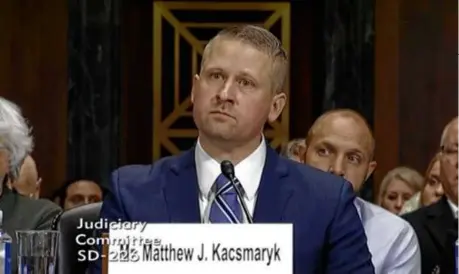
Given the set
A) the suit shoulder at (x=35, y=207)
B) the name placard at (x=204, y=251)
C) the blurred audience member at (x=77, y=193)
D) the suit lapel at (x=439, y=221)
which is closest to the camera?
the name placard at (x=204, y=251)

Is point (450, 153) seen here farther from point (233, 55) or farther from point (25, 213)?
point (233, 55)

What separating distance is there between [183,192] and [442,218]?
4.31 ft

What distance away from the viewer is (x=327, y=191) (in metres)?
2.09

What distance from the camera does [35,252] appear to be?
1928mm

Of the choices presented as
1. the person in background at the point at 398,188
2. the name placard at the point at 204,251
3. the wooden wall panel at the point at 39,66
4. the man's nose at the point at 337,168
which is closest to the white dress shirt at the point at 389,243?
the man's nose at the point at 337,168

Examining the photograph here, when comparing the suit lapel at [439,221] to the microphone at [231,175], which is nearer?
the microphone at [231,175]

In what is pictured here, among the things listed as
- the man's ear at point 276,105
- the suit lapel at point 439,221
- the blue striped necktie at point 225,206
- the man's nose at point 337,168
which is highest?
the man's ear at point 276,105

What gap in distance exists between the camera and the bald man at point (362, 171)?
2.63m

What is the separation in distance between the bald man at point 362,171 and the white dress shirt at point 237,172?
636 millimetres

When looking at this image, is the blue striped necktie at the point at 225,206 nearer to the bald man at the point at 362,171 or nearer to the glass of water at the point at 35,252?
the glass of water at the point at 35,252

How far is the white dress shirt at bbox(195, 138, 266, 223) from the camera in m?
2.06

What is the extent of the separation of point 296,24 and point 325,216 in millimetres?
3678

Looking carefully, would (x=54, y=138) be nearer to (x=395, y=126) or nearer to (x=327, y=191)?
(x=395, y=126)

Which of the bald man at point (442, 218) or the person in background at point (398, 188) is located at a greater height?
the bald man at point (442, 218)
